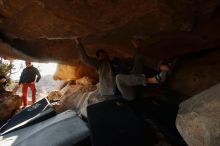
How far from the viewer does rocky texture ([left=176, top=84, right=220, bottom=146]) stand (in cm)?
294

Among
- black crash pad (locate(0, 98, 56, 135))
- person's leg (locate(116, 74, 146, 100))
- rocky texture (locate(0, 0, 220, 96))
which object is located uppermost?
rocky texture (locate(0, 0, 220, 96))

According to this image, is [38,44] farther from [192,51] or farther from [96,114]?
[192,51]

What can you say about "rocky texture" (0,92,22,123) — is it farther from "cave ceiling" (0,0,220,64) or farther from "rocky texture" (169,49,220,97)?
"rocky texture" (169,49,220,97)

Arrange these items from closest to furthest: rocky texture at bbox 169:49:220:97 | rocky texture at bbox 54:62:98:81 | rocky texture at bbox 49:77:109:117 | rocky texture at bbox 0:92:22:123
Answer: rocky texture at bbox 169:49:220:97, rocky texture at bbox 49:77:109:117, rocky texture at bbox 0:92:22:123, rocky texture at bbox 54:62:98:81

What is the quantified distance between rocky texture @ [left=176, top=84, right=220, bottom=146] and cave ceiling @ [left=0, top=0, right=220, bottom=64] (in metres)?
1.88

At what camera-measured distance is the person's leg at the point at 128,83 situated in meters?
5.32

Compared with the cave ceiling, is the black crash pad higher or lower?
lower

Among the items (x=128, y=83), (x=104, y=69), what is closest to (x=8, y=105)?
(x=104, y=69)

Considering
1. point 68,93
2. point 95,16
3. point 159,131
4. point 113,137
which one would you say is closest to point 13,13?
point 95,16

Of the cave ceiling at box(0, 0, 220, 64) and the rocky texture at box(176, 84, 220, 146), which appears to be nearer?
the rocky texture at box(176, 84, 220, 146)

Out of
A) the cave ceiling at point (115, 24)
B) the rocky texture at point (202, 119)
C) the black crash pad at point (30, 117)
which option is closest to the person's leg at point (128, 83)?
Answer: the cave ceiling at point (115, 24)

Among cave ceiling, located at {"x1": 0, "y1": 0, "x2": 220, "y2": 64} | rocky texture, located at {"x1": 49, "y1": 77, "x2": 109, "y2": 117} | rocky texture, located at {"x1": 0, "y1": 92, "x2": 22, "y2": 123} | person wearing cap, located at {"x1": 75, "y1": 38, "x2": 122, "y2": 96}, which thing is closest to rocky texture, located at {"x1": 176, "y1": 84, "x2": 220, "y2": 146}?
cave ceiling, located at {"x1": 0, "y1": 0, "x2": 220, "y2": 64}

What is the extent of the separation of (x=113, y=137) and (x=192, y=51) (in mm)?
3105

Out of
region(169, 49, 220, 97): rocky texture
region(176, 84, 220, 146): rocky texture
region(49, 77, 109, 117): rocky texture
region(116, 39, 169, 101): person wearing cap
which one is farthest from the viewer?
region(49, 77, 109, 117): rocky texture
